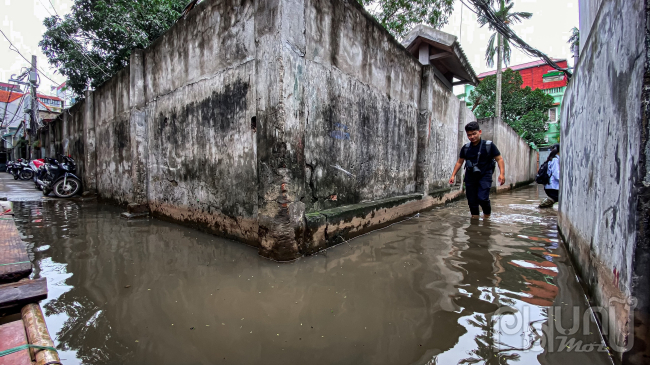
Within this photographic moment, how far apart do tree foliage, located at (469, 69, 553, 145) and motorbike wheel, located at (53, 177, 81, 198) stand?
17.5m

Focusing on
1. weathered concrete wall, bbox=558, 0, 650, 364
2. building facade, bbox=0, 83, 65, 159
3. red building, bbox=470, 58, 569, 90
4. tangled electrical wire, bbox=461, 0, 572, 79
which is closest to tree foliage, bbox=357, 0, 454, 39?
tangled electrical wire, bbox=461, 0, 572, 79

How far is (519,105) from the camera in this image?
16859 mm

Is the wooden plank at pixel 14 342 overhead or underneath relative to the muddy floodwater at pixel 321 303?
overhead

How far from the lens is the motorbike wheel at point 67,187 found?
718 cm

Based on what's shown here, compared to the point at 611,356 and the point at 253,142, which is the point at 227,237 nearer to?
the point at 253,142

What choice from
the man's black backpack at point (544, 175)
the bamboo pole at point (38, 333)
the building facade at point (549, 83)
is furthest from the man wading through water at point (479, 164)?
the building facade at point (549, 83)

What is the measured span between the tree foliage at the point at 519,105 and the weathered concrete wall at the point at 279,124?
14.1 meters

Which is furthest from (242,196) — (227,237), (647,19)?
(647,19)

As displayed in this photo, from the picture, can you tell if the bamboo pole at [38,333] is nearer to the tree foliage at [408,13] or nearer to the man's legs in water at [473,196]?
the man's legs in water at [473,196]

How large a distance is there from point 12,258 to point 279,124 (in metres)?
2.02

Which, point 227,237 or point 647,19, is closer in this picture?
point 647,19

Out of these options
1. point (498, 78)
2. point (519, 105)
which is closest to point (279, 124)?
point (498, 78)

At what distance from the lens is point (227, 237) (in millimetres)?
3311

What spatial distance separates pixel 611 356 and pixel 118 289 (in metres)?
2.87
